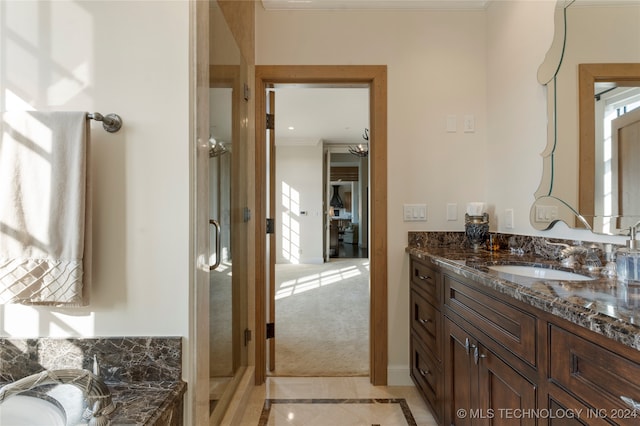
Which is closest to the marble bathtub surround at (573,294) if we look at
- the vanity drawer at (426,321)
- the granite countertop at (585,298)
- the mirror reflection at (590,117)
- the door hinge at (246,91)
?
the granite countertop at (585,298)

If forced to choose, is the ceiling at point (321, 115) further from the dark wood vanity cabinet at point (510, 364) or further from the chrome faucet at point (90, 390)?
the chrome faucet at point (90, 390)

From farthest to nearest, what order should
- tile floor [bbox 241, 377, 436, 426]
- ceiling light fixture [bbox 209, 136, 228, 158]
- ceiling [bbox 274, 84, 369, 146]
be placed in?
ceiling [bbox 274, 84, 369, 146] < tile floor [bbox 241, 377, 436, 426] < ceiling light fixture [bbox 209, 136, 228, 158]

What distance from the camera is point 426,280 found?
173 centimetres

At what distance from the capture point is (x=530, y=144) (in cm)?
172

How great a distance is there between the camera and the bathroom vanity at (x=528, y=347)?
2.08 ft

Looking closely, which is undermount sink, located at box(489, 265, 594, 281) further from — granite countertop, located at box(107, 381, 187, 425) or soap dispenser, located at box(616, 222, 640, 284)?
granite countertop, located at box(107, 381, 187, 425)

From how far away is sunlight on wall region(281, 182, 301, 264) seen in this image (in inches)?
262

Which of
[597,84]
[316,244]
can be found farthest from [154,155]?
[316,244]

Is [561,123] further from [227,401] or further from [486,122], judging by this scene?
[227,401]

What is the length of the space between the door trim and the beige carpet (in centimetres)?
34

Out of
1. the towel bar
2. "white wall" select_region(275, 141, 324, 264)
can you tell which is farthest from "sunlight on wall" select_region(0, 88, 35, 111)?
"white wall" select_region(275, 141, 324, 264)

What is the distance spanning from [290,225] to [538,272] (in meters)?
5.60

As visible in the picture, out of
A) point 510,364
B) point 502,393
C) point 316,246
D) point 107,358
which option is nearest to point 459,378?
point 502,393

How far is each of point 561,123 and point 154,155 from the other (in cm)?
184
